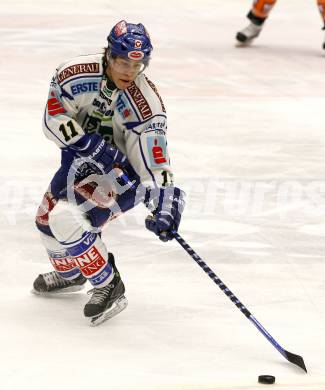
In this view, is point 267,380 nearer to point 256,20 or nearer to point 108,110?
point 108,110

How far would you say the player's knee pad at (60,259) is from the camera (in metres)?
5.88

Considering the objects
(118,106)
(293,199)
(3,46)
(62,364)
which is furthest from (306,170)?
(3,46)

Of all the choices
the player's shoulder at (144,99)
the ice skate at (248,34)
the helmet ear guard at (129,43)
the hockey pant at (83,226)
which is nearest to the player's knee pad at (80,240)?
the hockey pant at (83,226)

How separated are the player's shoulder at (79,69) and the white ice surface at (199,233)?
46.3 inches

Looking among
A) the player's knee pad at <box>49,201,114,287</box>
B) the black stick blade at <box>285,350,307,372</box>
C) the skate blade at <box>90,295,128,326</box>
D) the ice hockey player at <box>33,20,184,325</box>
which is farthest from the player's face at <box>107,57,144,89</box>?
the black stick blade at <box>285,350,307,372</box>

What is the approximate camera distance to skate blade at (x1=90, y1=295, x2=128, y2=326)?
18.4 ft

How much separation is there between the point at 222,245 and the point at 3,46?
6.28m

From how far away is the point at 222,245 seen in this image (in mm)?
6949

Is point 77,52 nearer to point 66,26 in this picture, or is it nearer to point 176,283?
point 66,26

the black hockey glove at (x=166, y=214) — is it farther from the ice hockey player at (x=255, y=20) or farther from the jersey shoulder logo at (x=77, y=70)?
the ice hockey player at (x=255, y=20)

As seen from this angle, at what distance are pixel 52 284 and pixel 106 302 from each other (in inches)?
19.1

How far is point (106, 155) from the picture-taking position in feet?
18.1

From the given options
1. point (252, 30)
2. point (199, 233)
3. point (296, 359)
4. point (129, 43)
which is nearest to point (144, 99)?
point (129, 43)

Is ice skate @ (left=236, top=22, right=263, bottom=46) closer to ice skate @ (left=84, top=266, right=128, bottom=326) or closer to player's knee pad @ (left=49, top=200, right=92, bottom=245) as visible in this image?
ice skate @ (left=84, top=266, right=128, bottom=326)
